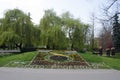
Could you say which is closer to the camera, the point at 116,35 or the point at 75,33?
the point at 75,33

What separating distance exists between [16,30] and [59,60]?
13126 mm

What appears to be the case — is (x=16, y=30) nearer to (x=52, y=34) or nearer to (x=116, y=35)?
(x=52, y=34)

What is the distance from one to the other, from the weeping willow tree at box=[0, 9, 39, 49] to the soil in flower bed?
957cm

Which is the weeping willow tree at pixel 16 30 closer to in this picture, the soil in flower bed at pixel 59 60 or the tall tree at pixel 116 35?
the soil in flower bed at pixel 59 60

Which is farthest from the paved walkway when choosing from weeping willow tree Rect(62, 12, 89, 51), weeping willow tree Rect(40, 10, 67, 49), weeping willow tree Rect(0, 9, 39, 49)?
weeping willow tree Rect(62, 12, 89, 51)

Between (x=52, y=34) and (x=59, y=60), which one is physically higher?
(x=52, y=34)

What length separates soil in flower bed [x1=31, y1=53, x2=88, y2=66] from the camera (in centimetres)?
2081

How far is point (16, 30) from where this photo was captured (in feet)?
110

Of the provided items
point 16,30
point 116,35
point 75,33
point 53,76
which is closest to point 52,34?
point 75,33

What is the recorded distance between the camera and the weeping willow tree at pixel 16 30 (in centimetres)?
3278

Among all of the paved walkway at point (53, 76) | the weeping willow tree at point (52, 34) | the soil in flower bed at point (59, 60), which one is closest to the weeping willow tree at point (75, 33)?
the weeping willow tree at point (52, 34)

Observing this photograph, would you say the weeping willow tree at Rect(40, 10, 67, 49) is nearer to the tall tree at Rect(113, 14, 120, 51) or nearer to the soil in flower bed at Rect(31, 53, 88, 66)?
the tall tree at Rect(113, 14, 120, 51)

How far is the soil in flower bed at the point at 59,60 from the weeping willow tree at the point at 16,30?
31.4 ft

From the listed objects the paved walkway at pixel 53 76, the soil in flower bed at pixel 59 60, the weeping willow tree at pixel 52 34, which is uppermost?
the weeping willow tree at pixel 52 34
